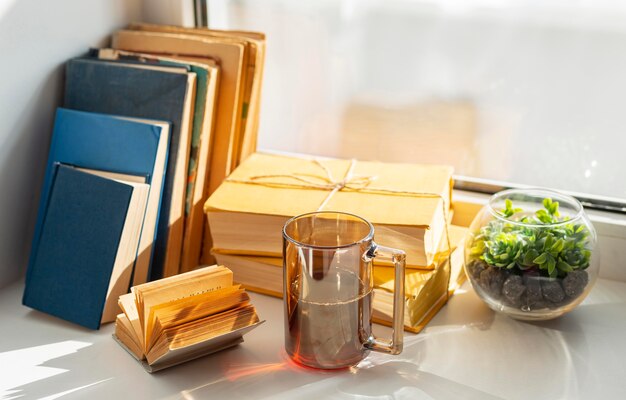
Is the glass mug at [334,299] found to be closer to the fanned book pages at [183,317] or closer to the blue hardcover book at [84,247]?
the fanned book pages at [183,317]

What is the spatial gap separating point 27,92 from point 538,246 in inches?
27.3

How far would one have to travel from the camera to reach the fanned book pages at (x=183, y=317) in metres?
0.88

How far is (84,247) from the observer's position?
3.33 ft

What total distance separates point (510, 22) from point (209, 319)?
23.5 inches

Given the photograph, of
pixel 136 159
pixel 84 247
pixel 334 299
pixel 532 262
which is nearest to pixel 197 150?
pixel 136 159

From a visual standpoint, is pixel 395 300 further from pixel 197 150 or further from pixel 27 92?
pixel 27 92

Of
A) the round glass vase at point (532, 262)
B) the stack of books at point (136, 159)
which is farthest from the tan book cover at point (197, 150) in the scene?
the round glass vase at point (532, 262)

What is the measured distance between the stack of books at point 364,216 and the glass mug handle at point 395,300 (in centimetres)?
7

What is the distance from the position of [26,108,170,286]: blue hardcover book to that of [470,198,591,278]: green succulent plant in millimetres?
432

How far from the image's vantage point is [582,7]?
3.54 ft

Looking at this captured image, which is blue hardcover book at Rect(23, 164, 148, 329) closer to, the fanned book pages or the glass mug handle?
the fanned book pages

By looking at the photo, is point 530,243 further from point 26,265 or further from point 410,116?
point 26,265

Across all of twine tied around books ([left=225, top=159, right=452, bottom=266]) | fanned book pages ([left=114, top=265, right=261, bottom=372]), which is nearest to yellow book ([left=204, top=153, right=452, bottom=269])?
twine tied around books ([left=225, top=159, right=452, bottom=266])

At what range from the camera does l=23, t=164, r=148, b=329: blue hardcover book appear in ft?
3.28
